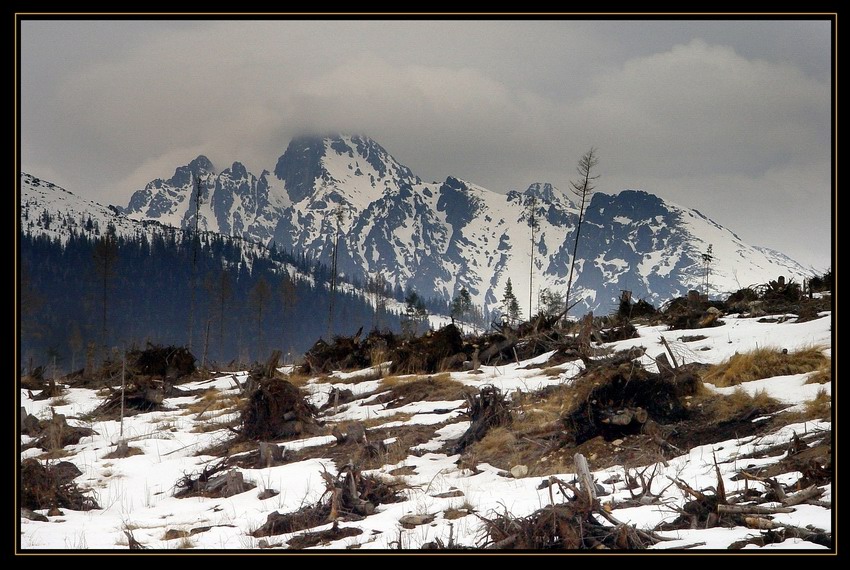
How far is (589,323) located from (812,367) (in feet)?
18.2

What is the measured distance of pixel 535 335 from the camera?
16.0 meters

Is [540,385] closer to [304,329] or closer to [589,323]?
[589,323]

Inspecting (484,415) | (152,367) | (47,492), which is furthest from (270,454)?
(152,367)

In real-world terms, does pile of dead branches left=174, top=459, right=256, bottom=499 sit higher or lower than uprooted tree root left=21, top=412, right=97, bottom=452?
lower

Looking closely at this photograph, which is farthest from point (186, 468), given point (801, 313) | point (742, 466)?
point (801, 313)

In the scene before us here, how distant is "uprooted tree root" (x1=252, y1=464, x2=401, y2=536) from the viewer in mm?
7047

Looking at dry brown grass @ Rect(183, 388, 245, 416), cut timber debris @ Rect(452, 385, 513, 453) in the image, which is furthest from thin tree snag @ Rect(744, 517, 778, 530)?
dry brown grass @ Rect(183, 388, 245, 416)

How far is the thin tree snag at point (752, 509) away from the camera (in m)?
5.35

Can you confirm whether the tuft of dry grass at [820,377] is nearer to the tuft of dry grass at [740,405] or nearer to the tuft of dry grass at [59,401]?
the tuft of dry grass at [740,405]

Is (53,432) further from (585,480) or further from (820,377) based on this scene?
(820,377)

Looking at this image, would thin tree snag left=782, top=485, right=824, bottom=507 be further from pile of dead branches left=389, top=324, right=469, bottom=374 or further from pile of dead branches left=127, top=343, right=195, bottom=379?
pile of dead branches left=127, top=343, right=195, bottom=379

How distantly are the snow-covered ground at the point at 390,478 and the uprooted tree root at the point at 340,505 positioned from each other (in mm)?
144

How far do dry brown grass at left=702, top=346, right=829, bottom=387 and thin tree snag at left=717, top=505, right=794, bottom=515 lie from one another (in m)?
5.18

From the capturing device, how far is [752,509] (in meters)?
5.38
